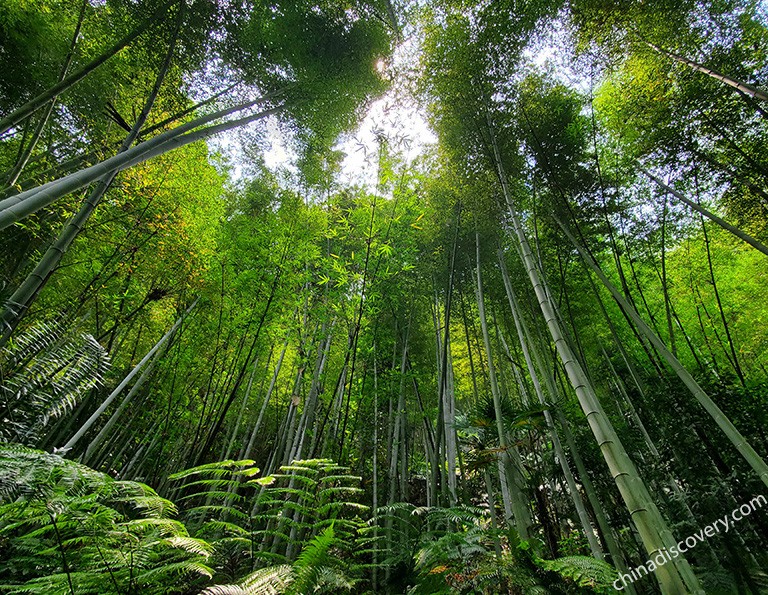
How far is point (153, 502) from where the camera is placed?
1.34 m

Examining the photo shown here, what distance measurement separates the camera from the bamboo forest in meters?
2.23

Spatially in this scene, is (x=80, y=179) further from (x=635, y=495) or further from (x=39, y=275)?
(x=635, y=495)

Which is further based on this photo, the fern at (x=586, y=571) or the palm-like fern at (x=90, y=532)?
the fern at (x=586, y=571)

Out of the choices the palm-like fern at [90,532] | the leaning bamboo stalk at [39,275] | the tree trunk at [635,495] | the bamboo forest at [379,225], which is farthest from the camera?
the bamboo forest at [379,225]

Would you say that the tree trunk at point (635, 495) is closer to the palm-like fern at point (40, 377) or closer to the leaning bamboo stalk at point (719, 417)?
the leaning bamboo stalk at point (719, 417)

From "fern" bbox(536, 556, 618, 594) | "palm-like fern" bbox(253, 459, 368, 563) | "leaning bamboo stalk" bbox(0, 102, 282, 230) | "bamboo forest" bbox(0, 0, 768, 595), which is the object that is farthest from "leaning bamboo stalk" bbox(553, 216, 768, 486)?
"leaning bamboo stalk" bbox(0, 102, 282, 230)

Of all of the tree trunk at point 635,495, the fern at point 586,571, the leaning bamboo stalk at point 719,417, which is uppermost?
the leaning bamboo stalk at point 719,417

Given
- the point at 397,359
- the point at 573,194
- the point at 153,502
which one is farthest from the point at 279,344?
the point at 573,194

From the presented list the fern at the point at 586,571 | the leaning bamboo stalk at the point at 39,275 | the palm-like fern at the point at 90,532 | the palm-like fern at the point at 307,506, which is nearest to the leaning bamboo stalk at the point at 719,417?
the fern at the point at 586,571

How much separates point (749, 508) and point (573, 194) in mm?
3441

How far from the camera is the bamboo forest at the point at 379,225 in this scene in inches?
87.8

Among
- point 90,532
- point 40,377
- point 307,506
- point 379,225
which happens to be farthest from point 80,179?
point 379,225

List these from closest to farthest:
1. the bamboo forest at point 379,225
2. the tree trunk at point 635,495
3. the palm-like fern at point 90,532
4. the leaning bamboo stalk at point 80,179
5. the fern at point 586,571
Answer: the palm-like fern at point 90,532 → the tree trunk at point 635,495 → the fern at point 586,571 → the leaning bamboo stalk at point 80,179 → the bamboo forest at point 379,225

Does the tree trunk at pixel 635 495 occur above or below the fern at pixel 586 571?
above
